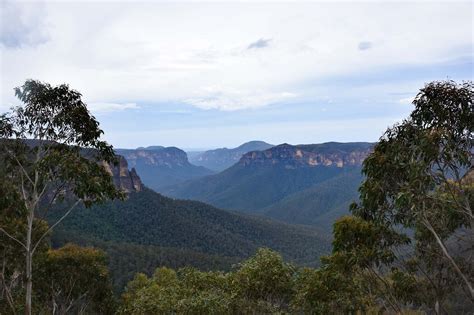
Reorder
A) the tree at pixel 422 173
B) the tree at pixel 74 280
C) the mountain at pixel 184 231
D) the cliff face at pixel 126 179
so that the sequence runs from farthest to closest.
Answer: the cliff face at pixel 126 179 < the mountain at pixel 184 231 < the tree at pixel 74 280 < the tree at pixel 422 173

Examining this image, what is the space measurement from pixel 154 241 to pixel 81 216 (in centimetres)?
2157

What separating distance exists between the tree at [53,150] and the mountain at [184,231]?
6573 cm

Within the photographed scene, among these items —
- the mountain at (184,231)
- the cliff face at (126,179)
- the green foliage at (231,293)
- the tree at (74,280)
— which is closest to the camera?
the green foliage at (231,293)

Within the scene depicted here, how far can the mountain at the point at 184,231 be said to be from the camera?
356 ft

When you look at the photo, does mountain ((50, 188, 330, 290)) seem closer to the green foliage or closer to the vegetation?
the green foliage

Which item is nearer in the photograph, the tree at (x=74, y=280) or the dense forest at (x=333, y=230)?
the dense forest at (x=333, y=230)

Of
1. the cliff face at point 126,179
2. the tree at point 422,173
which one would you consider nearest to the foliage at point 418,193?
the tree at point 422,173

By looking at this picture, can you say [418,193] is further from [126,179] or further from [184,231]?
[126,179]

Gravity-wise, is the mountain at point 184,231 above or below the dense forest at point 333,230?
below

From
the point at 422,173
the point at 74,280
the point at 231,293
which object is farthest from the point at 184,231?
the point at 422,173

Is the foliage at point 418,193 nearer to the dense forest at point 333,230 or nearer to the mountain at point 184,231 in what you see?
the dense forest at point 333,230

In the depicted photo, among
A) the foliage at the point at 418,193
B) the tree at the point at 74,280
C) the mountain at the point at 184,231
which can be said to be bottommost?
the mountain at the point at 184,231

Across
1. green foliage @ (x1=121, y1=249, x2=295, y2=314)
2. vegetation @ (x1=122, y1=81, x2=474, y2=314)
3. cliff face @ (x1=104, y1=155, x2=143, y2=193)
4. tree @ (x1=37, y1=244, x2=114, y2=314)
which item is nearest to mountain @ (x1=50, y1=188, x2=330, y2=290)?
cliff face @ (x1=104, y1=155, x2=143, y2=193)

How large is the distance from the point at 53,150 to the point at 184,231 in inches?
4571
